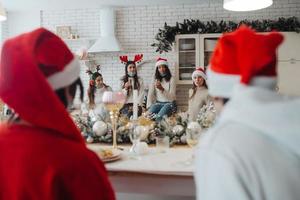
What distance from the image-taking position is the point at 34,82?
1.00m

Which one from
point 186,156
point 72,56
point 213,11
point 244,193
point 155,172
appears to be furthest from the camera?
point 213,11

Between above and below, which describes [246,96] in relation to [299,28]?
below

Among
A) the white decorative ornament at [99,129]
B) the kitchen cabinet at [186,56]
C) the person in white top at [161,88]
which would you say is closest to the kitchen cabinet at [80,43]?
the kitchen cabinet at [186,56]

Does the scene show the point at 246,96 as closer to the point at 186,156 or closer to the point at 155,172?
the point at 155,172

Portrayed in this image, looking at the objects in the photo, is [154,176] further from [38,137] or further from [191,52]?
[191,52]

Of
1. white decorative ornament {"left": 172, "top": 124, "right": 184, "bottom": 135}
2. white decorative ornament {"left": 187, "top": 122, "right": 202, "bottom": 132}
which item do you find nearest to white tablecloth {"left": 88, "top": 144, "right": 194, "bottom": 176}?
white decorative ornament {"left": 187, "top": 122, "right": 202, "bottom": 132}

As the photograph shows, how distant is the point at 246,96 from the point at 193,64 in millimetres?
5233

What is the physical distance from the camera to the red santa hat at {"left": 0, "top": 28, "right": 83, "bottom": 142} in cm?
100

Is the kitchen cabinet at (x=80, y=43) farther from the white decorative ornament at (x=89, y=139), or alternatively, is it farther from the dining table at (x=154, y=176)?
the dining table at (x=154, y=176)

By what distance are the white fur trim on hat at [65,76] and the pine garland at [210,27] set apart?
499 centimetres

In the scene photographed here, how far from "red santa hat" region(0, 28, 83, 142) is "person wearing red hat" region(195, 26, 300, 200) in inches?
16.6

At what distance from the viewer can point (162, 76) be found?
5.39m

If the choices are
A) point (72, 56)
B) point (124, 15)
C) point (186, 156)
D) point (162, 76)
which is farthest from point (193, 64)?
point (72, 56)

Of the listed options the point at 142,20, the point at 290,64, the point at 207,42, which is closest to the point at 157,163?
the point at 207,42
